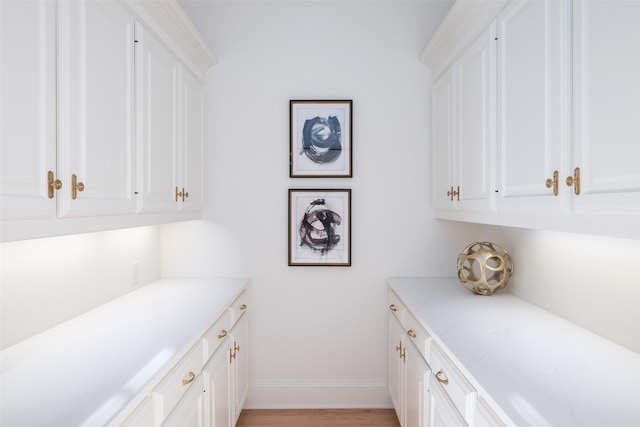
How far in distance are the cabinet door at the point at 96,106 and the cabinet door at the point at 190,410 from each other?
78 cm

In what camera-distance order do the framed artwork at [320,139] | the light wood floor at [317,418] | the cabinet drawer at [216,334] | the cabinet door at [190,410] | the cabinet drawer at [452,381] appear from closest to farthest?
the cabinet drawer at [452,381], the cabinet door at [190,410], the cabinet drawer at [216,334], the light wood floor at [317,418], the framed artwork at [320,139]

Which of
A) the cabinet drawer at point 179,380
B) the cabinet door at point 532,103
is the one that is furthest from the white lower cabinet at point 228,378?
the cabinet door at point 532,103

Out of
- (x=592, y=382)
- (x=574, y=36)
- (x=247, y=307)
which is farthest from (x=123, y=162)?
(x=592, y=382)

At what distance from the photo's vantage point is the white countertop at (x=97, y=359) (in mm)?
953

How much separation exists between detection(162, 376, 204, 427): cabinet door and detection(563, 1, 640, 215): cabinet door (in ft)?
5.01

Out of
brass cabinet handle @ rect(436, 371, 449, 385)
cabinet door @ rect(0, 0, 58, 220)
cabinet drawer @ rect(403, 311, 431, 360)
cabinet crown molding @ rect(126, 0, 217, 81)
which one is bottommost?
brass cabinet handle @ rect(436, 371, 449, 385)

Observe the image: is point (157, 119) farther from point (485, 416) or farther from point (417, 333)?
point (485, 416)

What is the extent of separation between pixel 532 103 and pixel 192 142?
6.22 ft

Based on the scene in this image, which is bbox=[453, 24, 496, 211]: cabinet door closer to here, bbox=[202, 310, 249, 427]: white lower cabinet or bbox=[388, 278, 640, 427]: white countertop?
bbox=[388, 278, 640, 427]: white countertop

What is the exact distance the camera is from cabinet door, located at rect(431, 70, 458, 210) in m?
2.24

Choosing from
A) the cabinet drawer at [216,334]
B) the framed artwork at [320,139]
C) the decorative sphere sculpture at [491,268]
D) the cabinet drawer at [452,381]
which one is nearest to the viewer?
the cabinet drawer at [452,381]

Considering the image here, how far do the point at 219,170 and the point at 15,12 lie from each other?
5.45ft

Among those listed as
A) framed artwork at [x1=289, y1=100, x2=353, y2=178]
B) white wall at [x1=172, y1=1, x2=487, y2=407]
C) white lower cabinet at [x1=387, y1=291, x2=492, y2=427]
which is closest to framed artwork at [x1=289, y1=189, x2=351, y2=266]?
white wall at [x1=172, y1=1, x2=487, y2=407]

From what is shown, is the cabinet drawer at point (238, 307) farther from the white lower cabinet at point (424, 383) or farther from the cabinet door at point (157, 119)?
the white lower cabinet at point (424, 383)
